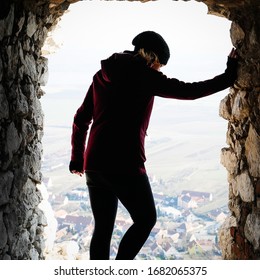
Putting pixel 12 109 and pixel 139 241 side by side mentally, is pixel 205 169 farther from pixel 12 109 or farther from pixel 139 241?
pixel 12 109

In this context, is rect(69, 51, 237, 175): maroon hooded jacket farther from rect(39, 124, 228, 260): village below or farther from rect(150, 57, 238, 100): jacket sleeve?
rect(39, 124, 228, 260): village below

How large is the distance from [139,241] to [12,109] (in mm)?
879

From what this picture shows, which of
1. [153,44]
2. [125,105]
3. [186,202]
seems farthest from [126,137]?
[186,202]

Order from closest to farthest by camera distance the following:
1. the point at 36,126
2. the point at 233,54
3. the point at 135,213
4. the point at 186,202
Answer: the point at 135,213 < the point at 233,54 < the point at 36,126 < the point at 186,202

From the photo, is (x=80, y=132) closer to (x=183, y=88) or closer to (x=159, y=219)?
(x=183, y=88)

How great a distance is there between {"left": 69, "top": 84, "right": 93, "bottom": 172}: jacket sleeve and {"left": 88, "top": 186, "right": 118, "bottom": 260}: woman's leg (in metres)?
0.29

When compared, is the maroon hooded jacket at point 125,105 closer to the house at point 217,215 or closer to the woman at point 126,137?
the woman at point 126,137

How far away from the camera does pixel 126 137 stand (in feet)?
6.08

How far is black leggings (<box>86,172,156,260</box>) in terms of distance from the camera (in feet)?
5.96

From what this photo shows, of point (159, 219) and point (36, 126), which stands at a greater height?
point (36, 126)

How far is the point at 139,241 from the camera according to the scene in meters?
1.83

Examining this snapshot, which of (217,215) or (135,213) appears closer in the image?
(135,213)

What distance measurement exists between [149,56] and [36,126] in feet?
2.77

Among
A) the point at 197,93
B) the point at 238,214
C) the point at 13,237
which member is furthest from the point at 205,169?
the point at 13,237
